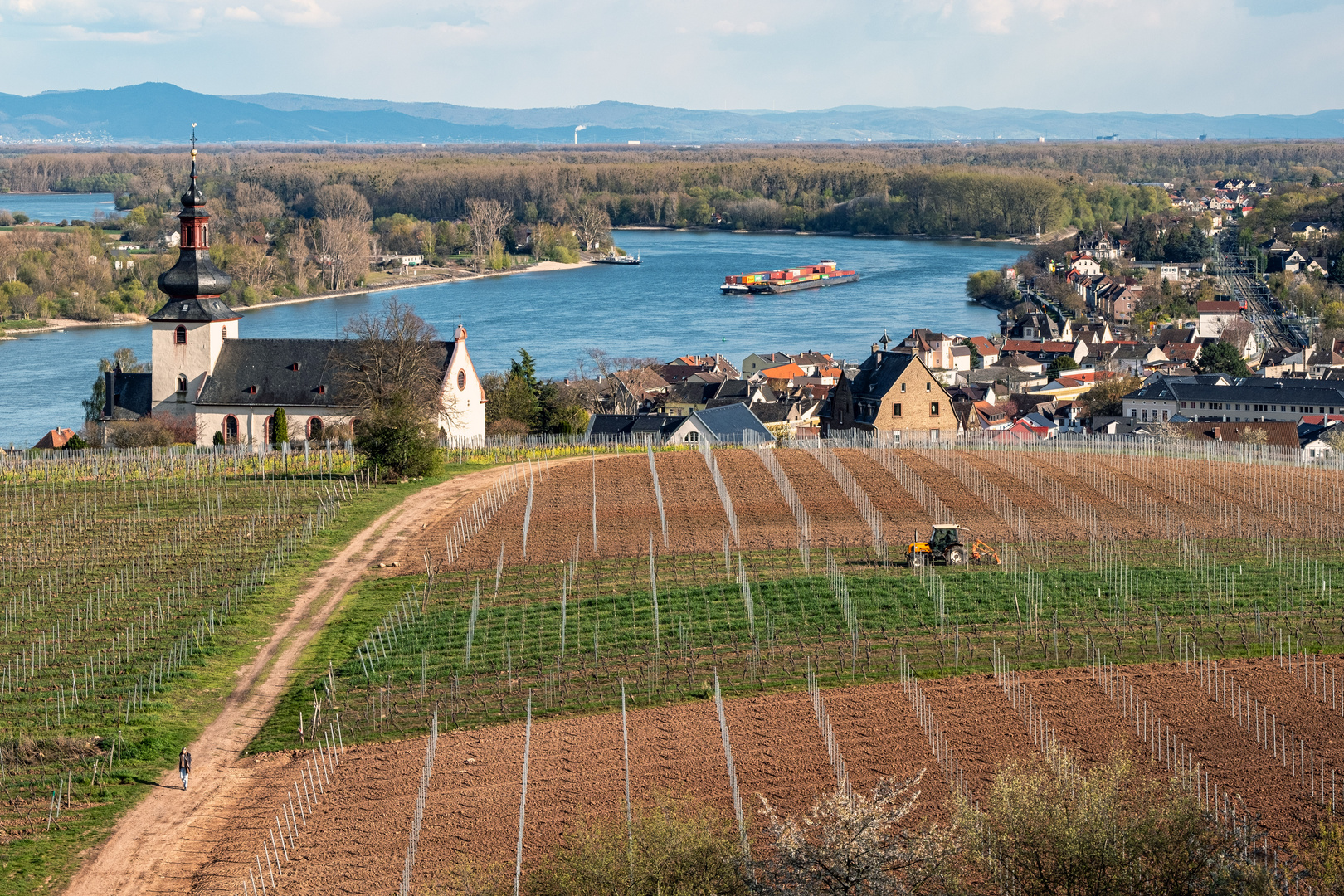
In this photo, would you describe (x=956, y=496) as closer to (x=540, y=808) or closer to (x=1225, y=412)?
(x=540, y=808)

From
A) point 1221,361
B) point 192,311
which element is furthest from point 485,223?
point 192,311

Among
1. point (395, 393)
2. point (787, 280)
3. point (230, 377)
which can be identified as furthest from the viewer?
point (787, 280)

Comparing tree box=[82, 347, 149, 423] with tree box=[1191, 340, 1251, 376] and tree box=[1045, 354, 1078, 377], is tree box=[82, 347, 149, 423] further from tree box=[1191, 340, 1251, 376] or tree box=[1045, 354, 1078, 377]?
tree box=[1191, 340, 1251, 376]

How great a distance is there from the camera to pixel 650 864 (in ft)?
36.9

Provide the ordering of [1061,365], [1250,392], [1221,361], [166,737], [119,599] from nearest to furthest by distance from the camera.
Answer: [166,737]
[119,599]
[1250,392]
[1221,361]
[1061,365]

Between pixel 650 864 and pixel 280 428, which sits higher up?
pixel 650 864

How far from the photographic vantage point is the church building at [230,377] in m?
38.6

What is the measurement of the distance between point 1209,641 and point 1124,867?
387 inches

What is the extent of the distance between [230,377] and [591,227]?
355ft

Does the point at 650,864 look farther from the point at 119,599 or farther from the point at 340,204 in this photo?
the point at 340,204

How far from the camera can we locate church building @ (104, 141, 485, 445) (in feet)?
127

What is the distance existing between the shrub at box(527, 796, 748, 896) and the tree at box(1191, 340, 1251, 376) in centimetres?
6101

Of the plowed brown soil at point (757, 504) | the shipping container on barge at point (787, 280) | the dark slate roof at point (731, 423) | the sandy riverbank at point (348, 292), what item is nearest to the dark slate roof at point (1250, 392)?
the dark slate roof at point (731, 423)

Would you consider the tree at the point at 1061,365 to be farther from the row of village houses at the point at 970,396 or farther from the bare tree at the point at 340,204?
the bare tree at the point at 340,204
